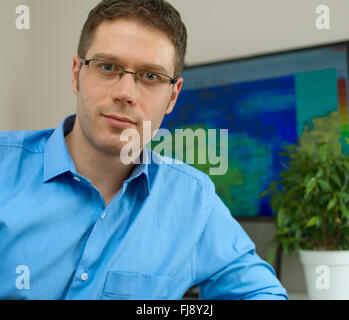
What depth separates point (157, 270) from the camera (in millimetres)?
787

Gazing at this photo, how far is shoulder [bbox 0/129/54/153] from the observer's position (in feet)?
2.63

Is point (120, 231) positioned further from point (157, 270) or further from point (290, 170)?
point (290, 170)

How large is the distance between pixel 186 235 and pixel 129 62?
1.21 ft

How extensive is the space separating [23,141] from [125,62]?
0.89 ft

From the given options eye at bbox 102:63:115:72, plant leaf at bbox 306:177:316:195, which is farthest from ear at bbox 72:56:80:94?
plant leaf at bbox 306:177:316:195

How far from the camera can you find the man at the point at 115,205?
0.72 meters

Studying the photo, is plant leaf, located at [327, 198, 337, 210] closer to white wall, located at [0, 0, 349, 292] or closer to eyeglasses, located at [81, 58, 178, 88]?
white wall, located at [0, 0, 349, 292]

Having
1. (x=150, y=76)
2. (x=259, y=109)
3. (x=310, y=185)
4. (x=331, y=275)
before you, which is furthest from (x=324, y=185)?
(x=150, y=76)

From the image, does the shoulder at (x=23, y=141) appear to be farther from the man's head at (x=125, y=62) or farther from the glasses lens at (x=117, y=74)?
the glasses lens at (x=117, y=74)

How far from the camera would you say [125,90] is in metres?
0.75
